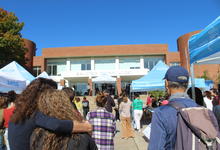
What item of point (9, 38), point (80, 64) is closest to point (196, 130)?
point (9, 38)

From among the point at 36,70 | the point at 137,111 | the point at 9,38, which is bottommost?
the point at 137,111

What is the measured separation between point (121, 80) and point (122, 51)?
15.8ft

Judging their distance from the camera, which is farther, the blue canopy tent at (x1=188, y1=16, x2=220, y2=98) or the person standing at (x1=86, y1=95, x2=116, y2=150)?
the person standing at (x1=86, y1=95, x2=116, y2=150)

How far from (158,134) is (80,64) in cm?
3386

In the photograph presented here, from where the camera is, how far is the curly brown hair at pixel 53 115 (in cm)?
155

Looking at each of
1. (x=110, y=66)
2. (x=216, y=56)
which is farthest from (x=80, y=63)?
(x=216, y=56)

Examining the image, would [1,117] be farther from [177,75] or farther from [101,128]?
[177,75]

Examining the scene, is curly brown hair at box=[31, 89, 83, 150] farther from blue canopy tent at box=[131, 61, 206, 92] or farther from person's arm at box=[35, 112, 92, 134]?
blue canopy tent at box=[131, 61, 206, 92]

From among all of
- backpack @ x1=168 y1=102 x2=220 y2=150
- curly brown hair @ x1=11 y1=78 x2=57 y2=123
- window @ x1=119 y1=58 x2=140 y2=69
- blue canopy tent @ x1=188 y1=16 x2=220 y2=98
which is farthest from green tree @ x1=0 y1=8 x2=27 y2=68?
backpack @ x1=168 y1=102 x2=220 y2=150

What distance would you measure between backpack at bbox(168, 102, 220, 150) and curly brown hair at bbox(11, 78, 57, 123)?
131 cm

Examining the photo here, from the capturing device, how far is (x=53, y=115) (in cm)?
163

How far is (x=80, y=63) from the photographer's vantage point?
35094 millimetres

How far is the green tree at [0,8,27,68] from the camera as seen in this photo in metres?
23.0

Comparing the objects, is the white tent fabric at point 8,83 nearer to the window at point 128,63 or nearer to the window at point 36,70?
the window at point 128,63
